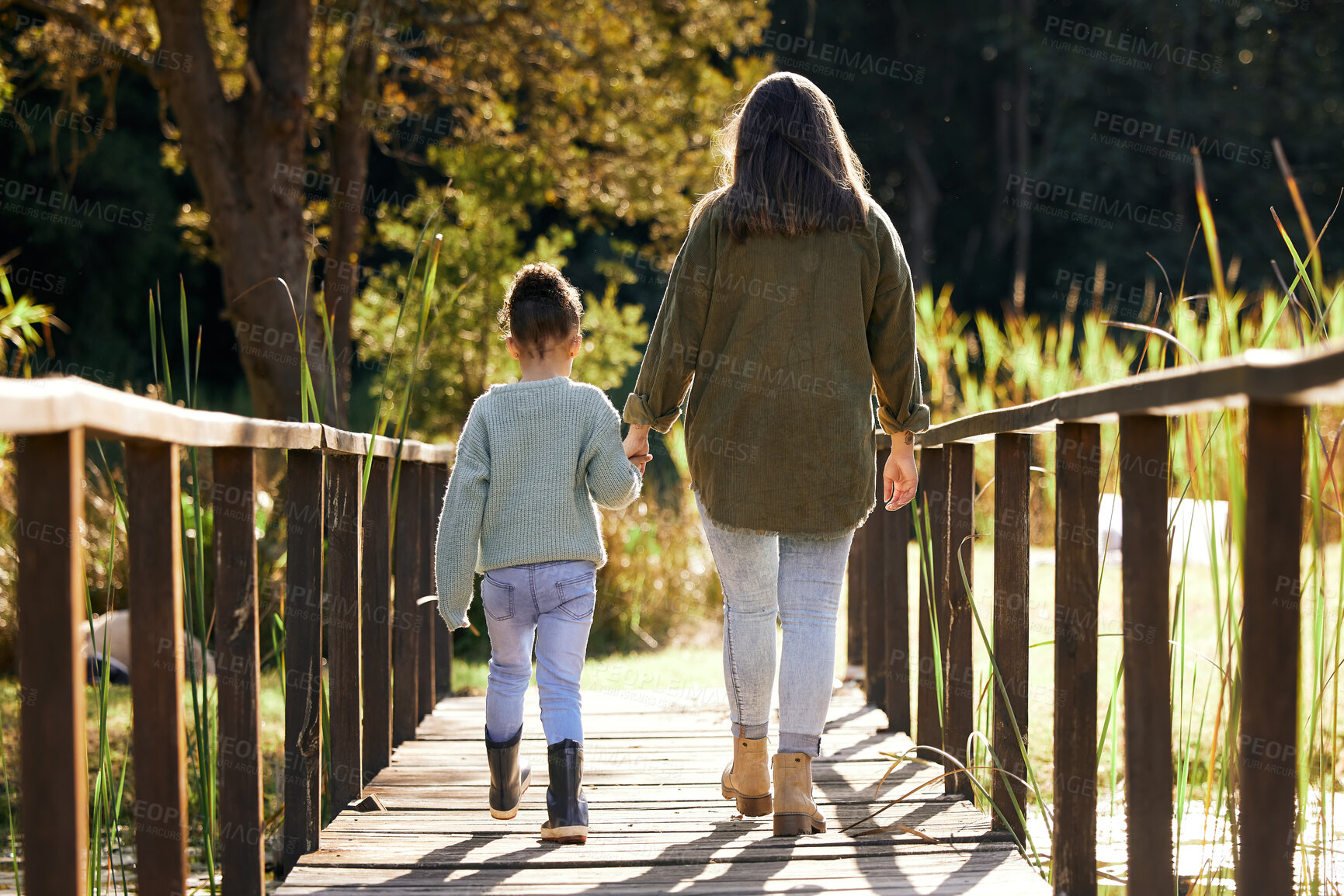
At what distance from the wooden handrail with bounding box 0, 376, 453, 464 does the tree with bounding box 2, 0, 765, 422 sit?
124 inches

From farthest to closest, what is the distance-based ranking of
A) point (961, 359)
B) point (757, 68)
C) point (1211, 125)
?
point (1211, 125)
point (757, 68)
point (961, 359)

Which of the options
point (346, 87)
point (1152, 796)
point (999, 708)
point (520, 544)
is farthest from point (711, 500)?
point (346, 87)

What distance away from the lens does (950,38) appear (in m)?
20.1

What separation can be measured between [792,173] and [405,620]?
1.70 m

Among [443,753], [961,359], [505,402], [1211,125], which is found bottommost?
[443,753]

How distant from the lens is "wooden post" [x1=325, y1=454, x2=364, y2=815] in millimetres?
2465

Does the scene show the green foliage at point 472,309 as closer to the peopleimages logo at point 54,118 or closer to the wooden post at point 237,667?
the peopleimages logo at point 54,118

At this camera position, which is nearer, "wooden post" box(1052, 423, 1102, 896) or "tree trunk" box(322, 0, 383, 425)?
"wooden post" box(1052, 423, 1102, 896)

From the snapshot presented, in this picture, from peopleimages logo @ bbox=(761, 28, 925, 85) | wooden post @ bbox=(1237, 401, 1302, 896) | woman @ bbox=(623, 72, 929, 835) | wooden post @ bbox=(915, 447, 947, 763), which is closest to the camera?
wooden post @ bbox=(1237, 401, 1302, 896)

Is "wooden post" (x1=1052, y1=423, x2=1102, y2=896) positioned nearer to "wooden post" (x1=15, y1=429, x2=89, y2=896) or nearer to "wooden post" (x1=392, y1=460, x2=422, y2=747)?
"wooden post" (x1=15, y1=429, x2=89, y2=896)

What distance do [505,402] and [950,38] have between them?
64.8 ft

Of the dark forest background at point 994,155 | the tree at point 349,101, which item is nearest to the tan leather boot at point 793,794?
the tree at point 349,101

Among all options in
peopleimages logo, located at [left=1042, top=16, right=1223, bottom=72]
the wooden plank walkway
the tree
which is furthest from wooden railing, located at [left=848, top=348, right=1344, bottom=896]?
peopleimages logo, located at [left=1042, top=16, right=1223, bottom=72]

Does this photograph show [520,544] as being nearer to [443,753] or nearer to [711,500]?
[711,500]
